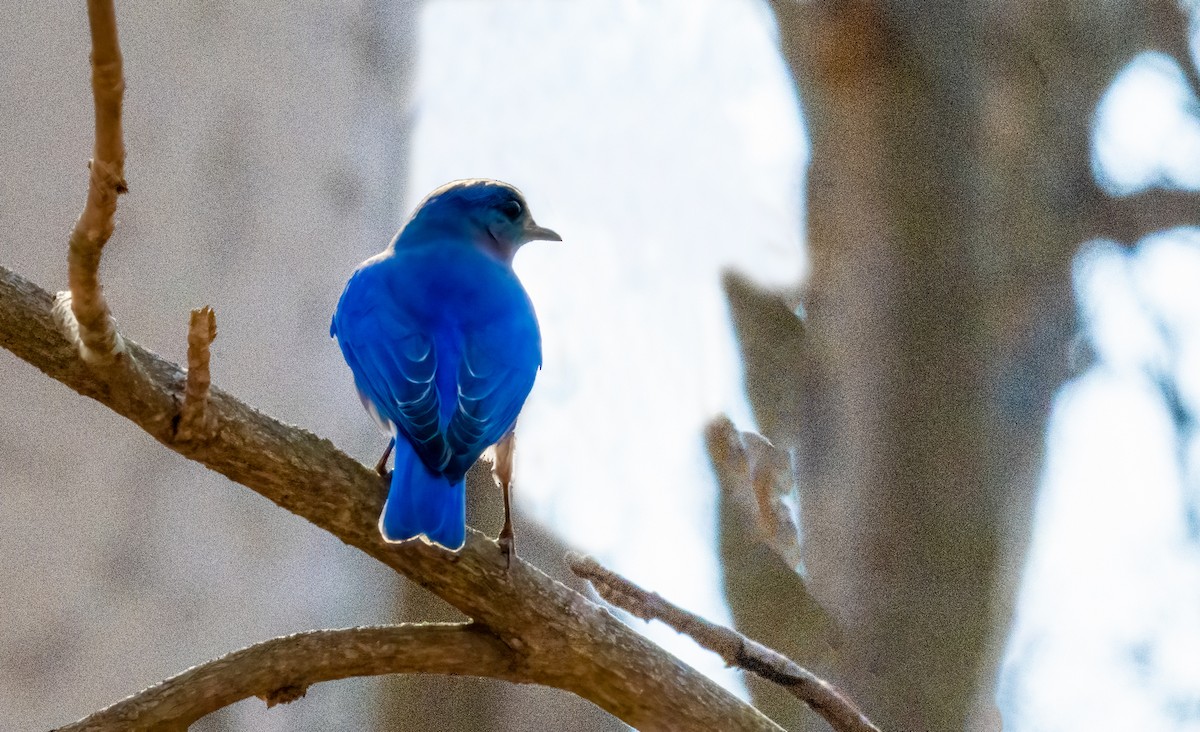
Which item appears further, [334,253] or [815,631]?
[334,253]

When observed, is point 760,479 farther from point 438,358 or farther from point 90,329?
point 90,329

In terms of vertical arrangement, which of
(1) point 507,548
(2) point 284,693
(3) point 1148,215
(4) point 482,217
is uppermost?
(3) point 1148,215

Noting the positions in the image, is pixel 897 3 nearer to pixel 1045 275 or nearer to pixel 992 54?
pixel 992 54

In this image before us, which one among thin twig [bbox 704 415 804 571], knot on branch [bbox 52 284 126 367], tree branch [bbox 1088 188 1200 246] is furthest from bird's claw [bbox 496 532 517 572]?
tree branch [bbox 1088 188 1200 246]

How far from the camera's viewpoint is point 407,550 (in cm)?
143

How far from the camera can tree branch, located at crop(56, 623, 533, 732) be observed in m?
1.33

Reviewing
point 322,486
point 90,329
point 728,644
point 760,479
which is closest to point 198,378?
point 90,329

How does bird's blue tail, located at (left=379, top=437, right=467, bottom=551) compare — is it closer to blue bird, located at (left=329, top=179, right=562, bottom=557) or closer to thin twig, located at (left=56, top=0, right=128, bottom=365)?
blue bird, located at (left=329, top=179, right=562, bottom=557)

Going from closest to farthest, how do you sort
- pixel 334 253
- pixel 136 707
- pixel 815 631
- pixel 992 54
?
pixel 136 707
pixel 815 631
pixel 992 54
pixel 334 253

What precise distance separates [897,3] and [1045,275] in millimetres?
727

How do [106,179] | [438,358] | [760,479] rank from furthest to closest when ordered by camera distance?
[760,479]
[438,358]
[106,179]

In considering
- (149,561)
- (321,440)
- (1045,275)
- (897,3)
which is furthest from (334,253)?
(321,440)

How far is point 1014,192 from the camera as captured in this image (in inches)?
111

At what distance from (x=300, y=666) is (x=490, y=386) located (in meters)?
0.44
